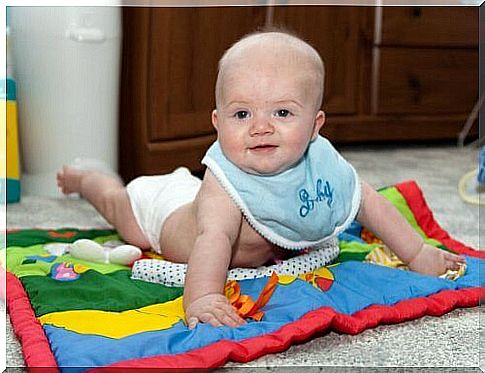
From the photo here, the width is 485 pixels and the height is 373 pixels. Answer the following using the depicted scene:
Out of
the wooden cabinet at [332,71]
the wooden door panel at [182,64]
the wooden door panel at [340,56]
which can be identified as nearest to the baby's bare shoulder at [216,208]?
the wooden cabinet at [332,71]

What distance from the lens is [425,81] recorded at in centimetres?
248

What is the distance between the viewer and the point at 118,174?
1.72 metres

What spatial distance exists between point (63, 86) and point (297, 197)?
76 cm

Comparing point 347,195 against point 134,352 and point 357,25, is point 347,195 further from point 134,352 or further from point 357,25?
point 357,25

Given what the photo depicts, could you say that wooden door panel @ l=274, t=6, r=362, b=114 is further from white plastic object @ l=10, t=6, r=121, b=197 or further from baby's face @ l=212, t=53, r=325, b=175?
baby's face @ l=212, t=53, r=325, b=175

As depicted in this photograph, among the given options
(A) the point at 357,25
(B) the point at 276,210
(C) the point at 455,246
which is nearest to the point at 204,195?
(B) the point at 276,210

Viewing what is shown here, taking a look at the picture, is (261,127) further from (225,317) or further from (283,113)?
(225,317)

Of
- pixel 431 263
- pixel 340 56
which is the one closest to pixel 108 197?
pixel 431 263

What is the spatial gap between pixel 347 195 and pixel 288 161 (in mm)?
110

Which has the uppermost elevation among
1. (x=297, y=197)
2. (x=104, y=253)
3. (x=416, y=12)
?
(x=416, y=12)

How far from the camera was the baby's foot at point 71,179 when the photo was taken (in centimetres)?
143

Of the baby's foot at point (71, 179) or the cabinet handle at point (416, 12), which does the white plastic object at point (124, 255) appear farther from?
the cabinet handle at point (416, 12)

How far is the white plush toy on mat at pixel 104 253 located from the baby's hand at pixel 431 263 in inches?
13.5

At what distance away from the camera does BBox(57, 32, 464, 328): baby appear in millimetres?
936
